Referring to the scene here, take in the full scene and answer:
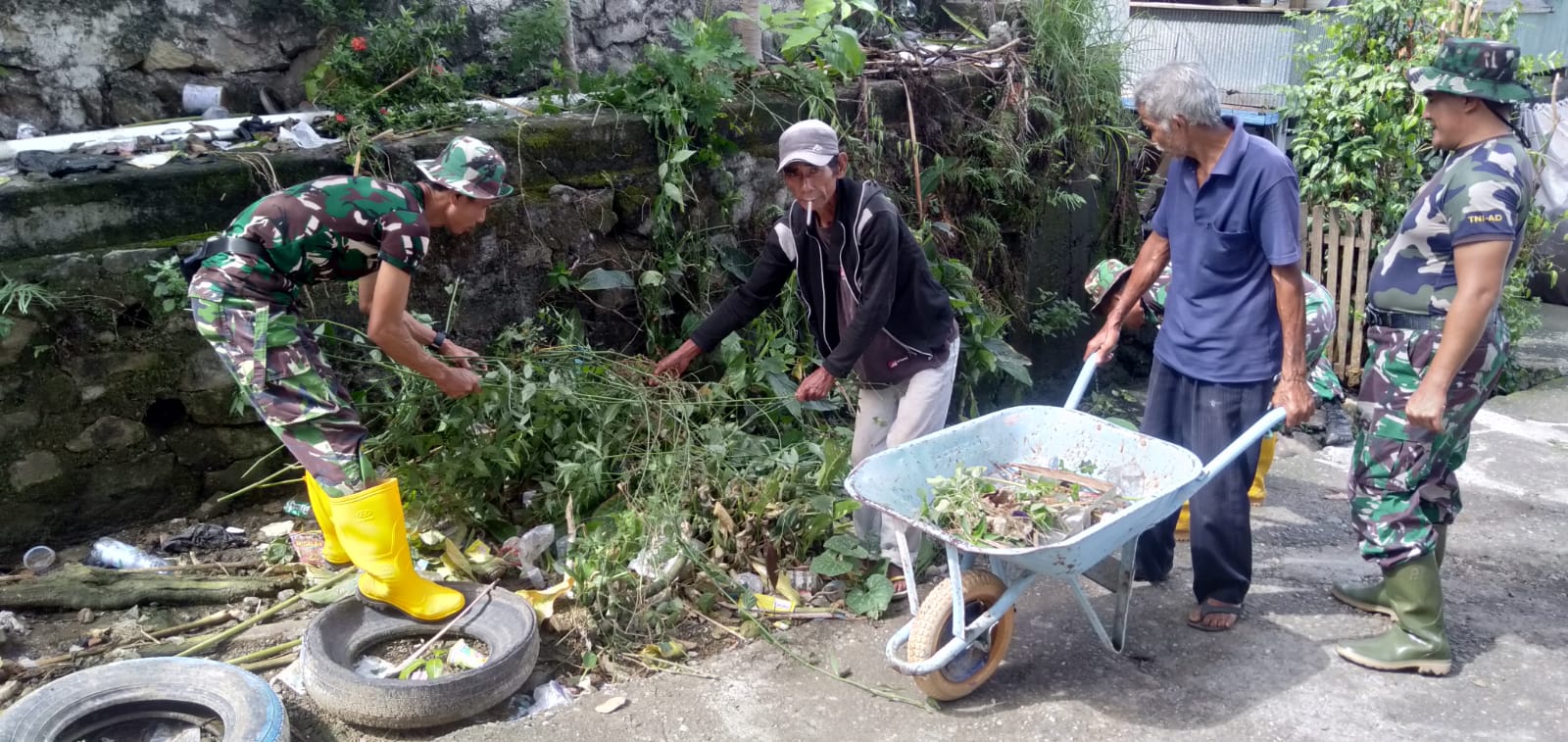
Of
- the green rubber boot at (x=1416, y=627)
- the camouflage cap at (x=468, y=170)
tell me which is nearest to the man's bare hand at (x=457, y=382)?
the camouflage cap at (x=468, y=170)

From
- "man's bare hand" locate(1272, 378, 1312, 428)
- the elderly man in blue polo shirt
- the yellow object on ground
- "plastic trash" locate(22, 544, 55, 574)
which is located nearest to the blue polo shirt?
the elderly man in blue polo shirt

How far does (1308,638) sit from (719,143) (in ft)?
10.9

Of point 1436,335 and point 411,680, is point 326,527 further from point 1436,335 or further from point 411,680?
point 1436,335

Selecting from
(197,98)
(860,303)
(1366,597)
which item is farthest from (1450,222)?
(197,98)

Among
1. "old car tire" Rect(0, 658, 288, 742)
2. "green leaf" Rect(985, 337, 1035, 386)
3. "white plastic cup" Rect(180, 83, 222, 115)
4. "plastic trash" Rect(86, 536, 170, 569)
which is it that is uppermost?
"white plastic cup" Rect(180, 83, 222, 115)

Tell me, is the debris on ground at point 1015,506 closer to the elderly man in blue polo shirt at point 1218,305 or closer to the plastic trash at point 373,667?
the elderly man in blue polo shirt at point 1218,305

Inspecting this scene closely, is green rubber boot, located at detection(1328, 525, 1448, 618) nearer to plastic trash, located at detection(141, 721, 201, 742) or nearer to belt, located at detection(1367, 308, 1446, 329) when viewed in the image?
belt, located at detection(1367, 308, 1446, 329)

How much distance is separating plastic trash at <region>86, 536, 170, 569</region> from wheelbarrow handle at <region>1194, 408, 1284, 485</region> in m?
3.67

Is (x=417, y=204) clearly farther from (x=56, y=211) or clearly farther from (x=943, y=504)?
(x=943, y=504)

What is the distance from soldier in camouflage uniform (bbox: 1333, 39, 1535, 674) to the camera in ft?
10.4

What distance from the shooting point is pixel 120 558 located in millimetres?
4008

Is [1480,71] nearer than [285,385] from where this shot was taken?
Yes

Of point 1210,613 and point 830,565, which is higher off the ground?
point 830,565

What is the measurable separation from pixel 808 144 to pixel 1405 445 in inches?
85.6
